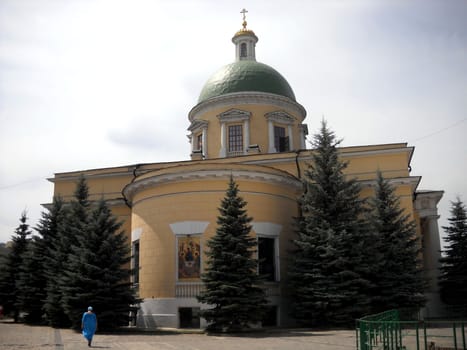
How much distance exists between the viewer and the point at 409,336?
413 inches

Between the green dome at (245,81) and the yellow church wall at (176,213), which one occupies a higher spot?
→ the green dome at (245,81)

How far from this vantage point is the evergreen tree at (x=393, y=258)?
20.5 meters

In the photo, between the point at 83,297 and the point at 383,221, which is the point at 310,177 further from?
the point at 83,297

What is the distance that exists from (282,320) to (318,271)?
3397 mm

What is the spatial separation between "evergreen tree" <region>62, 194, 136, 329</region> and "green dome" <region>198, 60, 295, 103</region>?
14.1 metres

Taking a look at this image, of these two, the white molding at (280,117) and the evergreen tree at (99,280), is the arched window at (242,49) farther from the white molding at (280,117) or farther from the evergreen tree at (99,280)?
the evergreen tree at (99,280)

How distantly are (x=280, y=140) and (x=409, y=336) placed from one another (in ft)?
68.9

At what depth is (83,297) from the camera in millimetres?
18750

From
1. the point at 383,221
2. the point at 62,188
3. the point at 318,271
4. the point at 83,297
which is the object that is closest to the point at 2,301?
the point at 62,188

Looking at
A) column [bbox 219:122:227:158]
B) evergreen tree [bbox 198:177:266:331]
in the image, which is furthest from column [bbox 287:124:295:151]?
evergreen tree [bbox 198:177:266:331]

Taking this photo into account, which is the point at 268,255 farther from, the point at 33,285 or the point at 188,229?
the point at 33,285

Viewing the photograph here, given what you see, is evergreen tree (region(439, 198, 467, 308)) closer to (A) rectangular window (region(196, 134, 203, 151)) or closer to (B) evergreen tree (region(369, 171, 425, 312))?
(B) evergreen tree (region(369, 171, 425, 312))

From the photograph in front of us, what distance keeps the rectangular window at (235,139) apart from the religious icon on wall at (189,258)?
10366mm

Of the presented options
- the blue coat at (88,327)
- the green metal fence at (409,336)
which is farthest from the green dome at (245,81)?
the green metal fence at (409,336)
